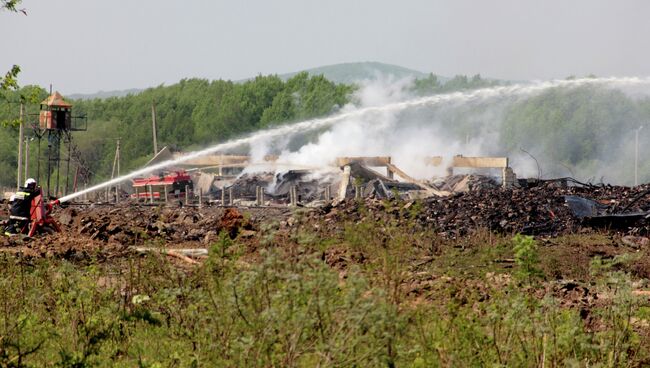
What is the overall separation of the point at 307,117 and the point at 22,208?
64.1 meters

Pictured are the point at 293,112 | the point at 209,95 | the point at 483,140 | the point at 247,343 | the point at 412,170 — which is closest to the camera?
the point at 247,343

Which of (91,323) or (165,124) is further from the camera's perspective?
(165,124)

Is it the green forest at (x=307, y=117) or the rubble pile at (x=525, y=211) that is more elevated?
the green forest at (x=307, y=117)

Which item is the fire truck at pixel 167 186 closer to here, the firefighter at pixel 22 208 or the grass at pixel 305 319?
the firefighter at pixel 22 208

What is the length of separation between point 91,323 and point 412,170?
129 feet

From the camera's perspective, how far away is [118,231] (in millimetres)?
22891

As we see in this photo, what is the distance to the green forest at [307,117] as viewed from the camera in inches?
3442

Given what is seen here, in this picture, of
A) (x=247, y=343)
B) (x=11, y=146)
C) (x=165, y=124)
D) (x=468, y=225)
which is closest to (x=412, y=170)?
(x=468, y=225)

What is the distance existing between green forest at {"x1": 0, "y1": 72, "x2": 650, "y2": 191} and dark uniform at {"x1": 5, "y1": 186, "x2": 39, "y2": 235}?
5264 cm

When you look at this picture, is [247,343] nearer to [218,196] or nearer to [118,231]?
[118,231]

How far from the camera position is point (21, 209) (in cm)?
2131

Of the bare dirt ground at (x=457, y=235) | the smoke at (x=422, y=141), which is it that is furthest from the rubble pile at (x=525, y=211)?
the smoke at (x=422, y=141)

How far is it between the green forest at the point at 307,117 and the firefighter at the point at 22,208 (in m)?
52.6

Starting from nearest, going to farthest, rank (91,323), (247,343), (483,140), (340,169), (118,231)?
(247,343) < (91,323) < (118,231) < (340,169) < (483,140)
